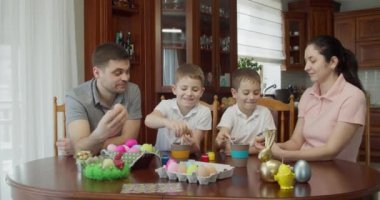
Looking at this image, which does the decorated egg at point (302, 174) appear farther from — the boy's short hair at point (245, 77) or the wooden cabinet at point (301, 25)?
the wooden cabinet at point (301, 25)

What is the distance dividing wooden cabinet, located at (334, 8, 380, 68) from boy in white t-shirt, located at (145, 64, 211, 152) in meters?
4.93

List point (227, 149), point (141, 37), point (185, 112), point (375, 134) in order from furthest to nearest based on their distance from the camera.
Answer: point (375, 134)
point (141, 37)
point (185, 112)
point (227, 149)

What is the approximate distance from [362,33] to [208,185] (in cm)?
590

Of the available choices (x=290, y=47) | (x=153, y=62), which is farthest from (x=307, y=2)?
(x=153, y=62)

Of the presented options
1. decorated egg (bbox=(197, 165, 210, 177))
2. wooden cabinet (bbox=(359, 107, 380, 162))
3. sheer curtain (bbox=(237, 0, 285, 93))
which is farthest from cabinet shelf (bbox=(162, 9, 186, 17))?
wooden cabinet (bbox=(359, 107, 380, 162))

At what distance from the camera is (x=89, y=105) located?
1958mm

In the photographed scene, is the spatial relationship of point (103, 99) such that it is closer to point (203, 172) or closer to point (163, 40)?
point (203, 172)

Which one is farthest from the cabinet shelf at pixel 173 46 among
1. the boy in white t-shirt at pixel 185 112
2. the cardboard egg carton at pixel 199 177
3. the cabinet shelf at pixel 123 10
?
the cardboard egg carton at pixel 199 177

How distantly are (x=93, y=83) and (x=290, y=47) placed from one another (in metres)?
4.87

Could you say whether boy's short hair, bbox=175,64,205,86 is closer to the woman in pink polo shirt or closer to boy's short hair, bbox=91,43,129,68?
boy's short hair, bbox=91,43,129,68

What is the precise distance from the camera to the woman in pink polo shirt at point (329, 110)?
5.58 feet

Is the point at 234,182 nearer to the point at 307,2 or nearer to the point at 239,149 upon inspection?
the point at 239,149

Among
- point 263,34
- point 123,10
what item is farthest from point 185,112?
point 263,34

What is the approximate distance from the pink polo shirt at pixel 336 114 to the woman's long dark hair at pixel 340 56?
0.06 metres
